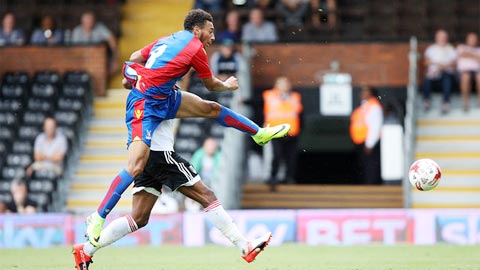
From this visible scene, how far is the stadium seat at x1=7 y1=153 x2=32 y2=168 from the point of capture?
709 inches

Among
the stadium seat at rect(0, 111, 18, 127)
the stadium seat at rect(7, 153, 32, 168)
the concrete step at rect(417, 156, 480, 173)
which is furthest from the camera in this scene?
the stadium seat at rect(0, 111, 18, 127)

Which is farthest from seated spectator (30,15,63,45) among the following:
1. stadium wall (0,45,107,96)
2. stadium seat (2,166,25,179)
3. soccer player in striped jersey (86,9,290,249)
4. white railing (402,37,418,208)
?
soccer player in striped jersey (86,9,290,249)

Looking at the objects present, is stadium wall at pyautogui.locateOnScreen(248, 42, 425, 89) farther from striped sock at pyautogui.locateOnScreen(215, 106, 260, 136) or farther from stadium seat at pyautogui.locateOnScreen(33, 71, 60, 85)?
striped sock at pyautogui.locateOnScreen(215, 106, 260, 136)

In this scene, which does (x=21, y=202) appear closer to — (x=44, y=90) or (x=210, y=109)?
(x=44, y=90)

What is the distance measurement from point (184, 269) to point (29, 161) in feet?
24.8

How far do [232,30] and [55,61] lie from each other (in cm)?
326

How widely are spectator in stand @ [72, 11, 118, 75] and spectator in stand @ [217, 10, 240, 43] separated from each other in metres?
2.00

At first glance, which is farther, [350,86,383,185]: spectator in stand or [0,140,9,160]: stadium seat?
[0,140,9,160]: stadium seat

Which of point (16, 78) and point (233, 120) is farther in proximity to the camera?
point (16, 78)

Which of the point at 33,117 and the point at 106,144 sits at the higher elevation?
the point at 33,117

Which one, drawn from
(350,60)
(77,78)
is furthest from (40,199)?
(350,60)

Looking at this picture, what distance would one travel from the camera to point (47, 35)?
65.9 feet

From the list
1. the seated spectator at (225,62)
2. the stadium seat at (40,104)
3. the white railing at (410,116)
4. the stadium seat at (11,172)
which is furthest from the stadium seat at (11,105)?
the white railing at (410,116)

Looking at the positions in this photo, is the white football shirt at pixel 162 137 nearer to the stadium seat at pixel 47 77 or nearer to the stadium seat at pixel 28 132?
the stadium seat at pixel 28 132
